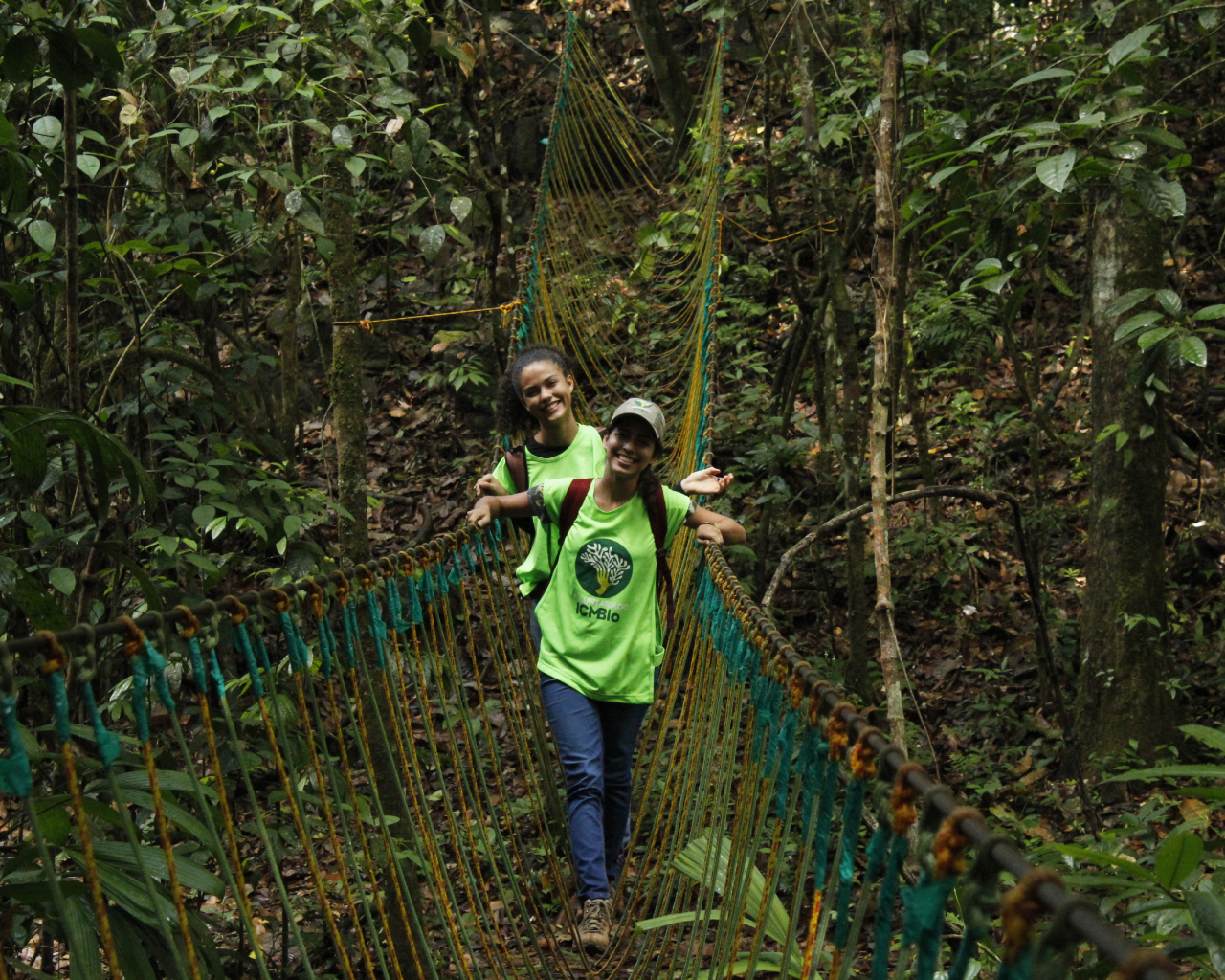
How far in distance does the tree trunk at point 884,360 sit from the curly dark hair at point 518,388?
2.24 ft

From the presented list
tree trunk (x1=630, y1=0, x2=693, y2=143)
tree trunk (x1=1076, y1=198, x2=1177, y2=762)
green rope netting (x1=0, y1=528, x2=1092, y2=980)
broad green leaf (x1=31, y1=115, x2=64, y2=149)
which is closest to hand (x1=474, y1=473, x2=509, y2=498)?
green rope netting (x1=0, y1=528, x2=1092, y2=980)

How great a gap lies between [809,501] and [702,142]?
164 centimetres

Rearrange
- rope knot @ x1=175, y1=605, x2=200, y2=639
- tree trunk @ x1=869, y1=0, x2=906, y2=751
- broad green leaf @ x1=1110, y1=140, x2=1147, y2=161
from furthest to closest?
tree trunk @ x1=869, y1=0, x2=906, y2=751 < broad green leaf @ x1=1110, y1=140, x2=1147, y2=161 < rope knot @ x1=175, y1=605, x2=200, y2=639

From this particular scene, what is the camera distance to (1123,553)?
9.39 ft

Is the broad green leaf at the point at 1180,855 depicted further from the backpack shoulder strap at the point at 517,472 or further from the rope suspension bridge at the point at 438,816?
the backpack shoulder strap at the point at 517,472

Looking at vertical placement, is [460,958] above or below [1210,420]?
below

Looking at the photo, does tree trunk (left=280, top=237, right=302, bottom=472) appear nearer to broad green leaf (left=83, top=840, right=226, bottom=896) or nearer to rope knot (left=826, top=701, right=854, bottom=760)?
broad green leaf (left=83, top=840, right=226, bottom=896)

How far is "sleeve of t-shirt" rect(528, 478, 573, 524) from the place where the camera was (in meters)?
2.02

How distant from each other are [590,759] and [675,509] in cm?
46

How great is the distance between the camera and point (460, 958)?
4.69 feet

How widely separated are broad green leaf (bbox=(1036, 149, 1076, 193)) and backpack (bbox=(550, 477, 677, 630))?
0.83 m

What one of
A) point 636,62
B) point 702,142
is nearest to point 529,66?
point 636,62

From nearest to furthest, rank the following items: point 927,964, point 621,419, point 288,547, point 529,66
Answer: point 927,964
point 621,419
point 288,547
point 529,66

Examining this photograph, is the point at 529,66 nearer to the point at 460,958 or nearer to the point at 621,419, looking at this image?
the point at 621,419
